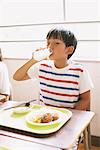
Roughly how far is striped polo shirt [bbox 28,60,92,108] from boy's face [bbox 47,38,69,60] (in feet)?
0.29

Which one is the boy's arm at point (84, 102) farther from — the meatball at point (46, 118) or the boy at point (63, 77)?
the meatball at point (46, 118)

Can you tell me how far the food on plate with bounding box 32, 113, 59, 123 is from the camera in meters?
1.15

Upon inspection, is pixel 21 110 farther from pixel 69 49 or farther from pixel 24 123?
pixel 69 49

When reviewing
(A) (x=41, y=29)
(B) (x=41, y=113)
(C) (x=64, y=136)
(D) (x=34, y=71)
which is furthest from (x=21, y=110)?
(A) (x=41, y=29)

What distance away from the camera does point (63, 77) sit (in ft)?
4.99

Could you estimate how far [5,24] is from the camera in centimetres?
280

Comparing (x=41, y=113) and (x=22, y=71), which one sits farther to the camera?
(x=22, y=71)

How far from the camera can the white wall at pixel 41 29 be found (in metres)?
2.26

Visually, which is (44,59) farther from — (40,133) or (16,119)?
(40,133)

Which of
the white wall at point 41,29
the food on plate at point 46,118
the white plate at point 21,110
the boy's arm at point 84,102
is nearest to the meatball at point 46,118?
the food on plate at point 46,118

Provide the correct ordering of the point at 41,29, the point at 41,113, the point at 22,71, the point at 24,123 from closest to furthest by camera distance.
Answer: the point at 24,123 < the point at 41,113 < the point at 22,71 < the point at 41,29

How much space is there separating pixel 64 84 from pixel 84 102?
0.57 ft

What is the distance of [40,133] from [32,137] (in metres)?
0.04

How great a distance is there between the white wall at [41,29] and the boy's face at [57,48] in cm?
78
